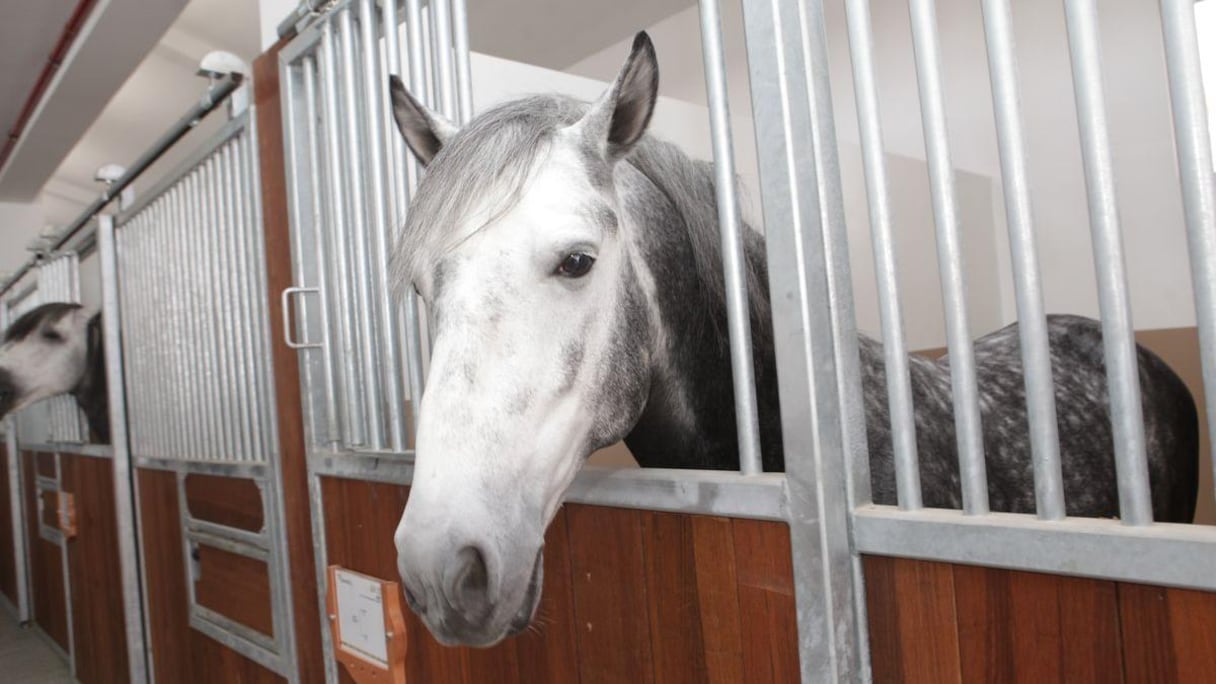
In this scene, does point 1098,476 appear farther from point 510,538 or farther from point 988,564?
point 510,538

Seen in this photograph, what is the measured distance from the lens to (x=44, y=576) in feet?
13.6

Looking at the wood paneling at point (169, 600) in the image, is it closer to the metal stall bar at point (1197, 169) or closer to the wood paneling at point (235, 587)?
the wood paneling at point (235, 587)

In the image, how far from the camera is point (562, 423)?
830 millimetres

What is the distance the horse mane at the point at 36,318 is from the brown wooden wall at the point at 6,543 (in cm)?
218

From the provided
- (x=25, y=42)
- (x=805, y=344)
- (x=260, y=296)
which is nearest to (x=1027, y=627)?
(x=805, y=344)

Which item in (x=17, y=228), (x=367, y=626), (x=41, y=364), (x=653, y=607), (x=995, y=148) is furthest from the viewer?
(x=17, y=228)

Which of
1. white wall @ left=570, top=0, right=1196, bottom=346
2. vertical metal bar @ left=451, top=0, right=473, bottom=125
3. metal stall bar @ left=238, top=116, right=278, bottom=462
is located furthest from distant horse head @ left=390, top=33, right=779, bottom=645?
white wall @ left=570, top=0, right=1196, bottom=346

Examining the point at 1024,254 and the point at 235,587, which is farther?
the point at 235,587

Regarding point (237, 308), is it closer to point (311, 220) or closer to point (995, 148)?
point (311, 220)

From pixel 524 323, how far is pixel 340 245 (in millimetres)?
804

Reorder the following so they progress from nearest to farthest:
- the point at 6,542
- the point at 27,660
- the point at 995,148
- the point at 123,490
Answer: the point at 123,490
the point at 995,148
the point at 27,660
the point at 6,542

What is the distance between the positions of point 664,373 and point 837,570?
14.5 inches

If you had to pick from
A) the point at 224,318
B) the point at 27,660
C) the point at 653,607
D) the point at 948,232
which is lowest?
the point at 27,660

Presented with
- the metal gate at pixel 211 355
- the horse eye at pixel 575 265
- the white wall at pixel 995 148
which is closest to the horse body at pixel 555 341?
the horse eye at pixel 575 265
